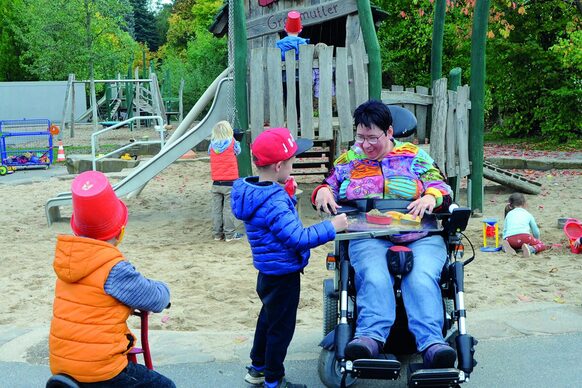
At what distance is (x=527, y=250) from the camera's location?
8.01m

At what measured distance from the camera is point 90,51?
30.1m

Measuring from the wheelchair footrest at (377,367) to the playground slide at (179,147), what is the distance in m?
6.42

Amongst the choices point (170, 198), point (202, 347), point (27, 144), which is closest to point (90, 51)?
point (27, 144)

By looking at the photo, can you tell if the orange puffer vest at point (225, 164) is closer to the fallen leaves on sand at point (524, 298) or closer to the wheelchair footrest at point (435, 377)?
the fallen leaves on sand at point (524, 298)

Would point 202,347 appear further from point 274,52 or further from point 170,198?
point 170,198

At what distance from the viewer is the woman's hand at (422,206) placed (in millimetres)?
4523

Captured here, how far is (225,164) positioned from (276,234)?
5454mm

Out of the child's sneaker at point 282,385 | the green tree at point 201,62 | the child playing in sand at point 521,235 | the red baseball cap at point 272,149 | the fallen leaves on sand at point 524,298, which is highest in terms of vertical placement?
the green tree at point 201,62

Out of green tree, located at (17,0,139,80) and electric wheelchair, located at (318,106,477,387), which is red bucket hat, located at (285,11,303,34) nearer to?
electric wheelchair, located at (318,106,477,387)

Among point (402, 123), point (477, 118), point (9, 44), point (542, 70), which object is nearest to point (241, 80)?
point (477, 118)

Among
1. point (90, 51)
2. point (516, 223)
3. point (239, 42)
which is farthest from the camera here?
point (90, 51)

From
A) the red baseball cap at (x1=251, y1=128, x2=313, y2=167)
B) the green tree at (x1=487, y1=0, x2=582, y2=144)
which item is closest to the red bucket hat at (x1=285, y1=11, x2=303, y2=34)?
the red baseball cap at (x1=251, y1=128, x2=313, y2=167)

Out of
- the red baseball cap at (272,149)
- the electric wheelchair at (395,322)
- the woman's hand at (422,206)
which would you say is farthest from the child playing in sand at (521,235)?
the red baseball cap at (272,149)

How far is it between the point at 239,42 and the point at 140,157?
11544mm
